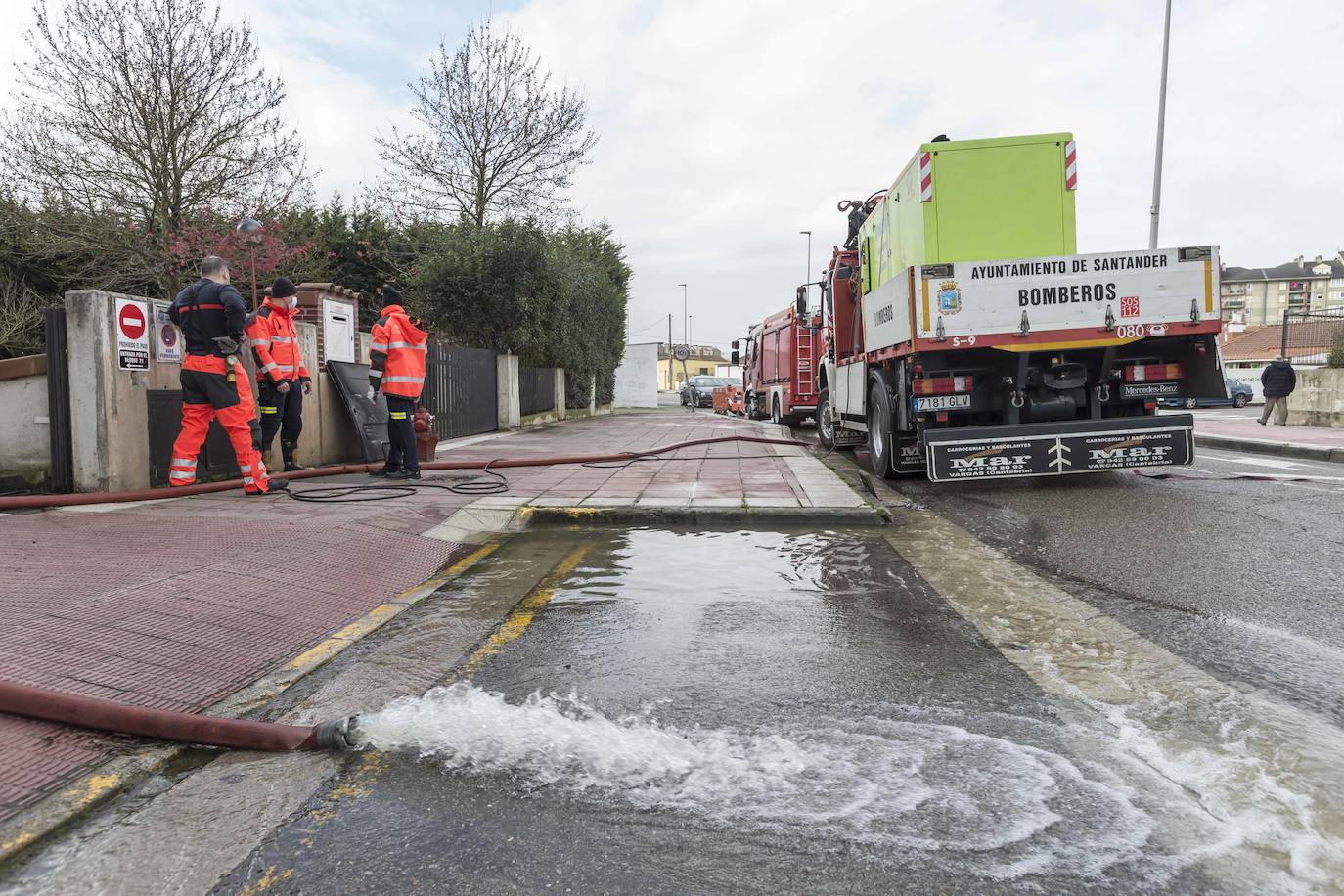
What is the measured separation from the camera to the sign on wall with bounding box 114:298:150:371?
267 inches

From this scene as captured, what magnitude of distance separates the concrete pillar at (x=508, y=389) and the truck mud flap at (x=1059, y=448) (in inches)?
420

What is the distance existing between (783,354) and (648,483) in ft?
38.6

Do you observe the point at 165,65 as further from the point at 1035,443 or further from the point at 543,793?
the point at 543,793

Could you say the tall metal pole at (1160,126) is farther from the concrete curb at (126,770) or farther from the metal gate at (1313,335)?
the concrete curb at (126,770)

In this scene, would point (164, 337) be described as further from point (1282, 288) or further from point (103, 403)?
point (1282, 288)

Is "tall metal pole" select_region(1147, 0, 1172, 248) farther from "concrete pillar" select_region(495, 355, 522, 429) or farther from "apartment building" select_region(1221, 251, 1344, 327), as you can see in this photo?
"apartment building" select_region(1221, 251, 1344, 327)

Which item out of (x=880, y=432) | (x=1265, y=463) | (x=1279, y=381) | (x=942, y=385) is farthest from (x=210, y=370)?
(x=1279, y=381)

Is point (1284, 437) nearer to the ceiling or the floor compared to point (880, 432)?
nearer to the floor

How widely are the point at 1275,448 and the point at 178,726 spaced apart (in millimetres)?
15159

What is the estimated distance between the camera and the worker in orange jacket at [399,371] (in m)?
7.98

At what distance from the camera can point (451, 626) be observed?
12.5 ft

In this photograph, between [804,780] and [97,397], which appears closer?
[804,780]

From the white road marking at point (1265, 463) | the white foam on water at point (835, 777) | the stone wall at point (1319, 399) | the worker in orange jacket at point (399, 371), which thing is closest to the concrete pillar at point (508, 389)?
the worker in orange jacket at point (399, 371)

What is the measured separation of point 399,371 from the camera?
8023 millimetres
